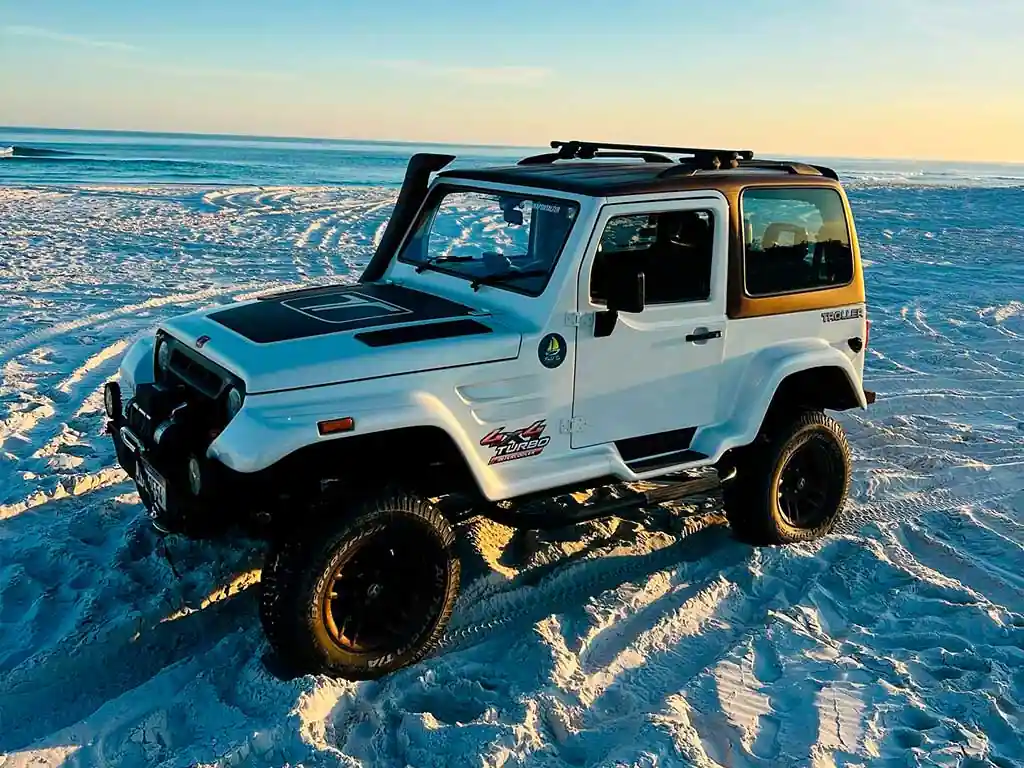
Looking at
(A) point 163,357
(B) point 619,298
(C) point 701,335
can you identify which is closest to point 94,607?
(A) point 163,357

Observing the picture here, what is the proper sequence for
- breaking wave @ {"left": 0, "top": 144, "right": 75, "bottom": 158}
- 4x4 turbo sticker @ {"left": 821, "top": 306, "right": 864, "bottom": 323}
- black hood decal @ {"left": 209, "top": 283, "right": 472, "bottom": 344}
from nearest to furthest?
black hood decal @ {"left": 209, "top": 283, "right": 472, "bottom": 344}, 4x4 turbo sticker @ {"left": 821, "top": 306, "right": 864, "bottom": 323}, breaking wave @ {"left": 0, "top": 144, "right": 75, "bottom": 158}

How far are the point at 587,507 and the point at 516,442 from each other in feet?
2.36

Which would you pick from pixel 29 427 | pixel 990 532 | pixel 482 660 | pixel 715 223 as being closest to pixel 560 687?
pixel 482 660

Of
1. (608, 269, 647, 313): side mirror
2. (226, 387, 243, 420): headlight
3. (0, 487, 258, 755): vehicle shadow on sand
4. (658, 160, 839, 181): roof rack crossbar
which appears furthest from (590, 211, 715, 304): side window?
(0, 487, 258, 755): vehicle shadow on sand

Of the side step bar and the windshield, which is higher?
the windshield

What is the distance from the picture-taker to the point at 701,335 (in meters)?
4.70

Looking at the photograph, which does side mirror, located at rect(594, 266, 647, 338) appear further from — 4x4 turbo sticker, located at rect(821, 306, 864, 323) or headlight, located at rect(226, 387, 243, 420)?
headlight, located at rect(226, 387, 243, 420)

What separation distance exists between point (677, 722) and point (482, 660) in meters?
0.92

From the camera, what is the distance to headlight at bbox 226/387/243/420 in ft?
12.3

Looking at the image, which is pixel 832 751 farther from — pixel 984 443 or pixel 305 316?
pixel 984 443

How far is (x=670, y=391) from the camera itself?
4680mm

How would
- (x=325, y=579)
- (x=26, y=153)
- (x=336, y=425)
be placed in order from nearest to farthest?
(x=336, y=425), (x=325, y=579), (x=26, y=153)

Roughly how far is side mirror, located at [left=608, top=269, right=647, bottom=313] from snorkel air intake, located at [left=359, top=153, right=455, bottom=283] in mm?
1611

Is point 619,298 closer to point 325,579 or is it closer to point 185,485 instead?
point 325,579
